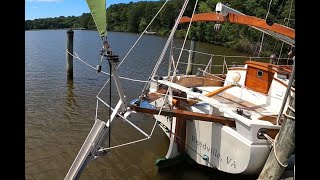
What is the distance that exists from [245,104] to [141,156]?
3.67 m

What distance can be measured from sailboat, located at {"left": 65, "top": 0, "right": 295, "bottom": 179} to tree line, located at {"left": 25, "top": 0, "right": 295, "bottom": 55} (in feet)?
5.32

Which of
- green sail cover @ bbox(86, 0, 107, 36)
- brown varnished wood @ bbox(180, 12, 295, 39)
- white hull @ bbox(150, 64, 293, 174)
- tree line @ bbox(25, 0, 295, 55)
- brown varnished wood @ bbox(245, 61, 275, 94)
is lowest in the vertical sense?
white hull @ bbox(150, 64, 293, 174)

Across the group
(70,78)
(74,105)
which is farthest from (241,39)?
(74,105)

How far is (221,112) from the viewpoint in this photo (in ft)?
28.1

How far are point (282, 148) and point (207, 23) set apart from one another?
217ft

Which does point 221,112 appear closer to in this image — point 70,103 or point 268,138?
point 268,138

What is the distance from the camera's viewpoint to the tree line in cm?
4278

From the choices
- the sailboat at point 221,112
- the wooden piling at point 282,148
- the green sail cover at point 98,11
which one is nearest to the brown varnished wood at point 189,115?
the sailboat at point 221,112

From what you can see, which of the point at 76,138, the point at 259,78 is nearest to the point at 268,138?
the point at 259,78

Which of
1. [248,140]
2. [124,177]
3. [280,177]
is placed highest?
[248,140]

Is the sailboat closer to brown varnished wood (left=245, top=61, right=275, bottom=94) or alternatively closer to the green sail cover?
brown varnished wood (left=245, top=61, right=275, bottom=94)

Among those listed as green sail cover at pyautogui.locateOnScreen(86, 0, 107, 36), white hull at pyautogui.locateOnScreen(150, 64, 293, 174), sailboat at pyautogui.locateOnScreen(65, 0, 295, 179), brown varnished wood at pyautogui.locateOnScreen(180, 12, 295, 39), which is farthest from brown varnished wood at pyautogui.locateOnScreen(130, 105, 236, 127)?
green sail cover at pyautogui.locateOnScreen(86, 0, 107, 36)

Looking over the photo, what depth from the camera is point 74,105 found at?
1656 centimetres

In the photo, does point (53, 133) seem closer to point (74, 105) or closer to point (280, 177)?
point (74, 105)
